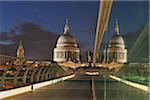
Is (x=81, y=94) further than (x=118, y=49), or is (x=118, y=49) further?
(x=118, y=49)

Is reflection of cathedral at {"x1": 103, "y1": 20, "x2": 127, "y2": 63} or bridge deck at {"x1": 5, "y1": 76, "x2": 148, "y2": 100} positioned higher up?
reflection of cathedral at {"x1": 103, "y1": 20, "x2": 127, "y2": 63}

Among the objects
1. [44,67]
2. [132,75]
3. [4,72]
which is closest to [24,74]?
[4,72]

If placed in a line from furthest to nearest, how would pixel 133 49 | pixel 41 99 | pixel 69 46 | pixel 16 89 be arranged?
pixel 69 46 < pixel 16 89 < pixel 41 99 < pixel 133 49

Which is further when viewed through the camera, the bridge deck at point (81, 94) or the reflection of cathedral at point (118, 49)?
the reflection of cathedral at point (118, 49)

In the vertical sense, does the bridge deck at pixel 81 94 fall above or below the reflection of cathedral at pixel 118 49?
below

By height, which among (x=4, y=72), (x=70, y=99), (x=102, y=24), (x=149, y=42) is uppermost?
(x=102, y=24)

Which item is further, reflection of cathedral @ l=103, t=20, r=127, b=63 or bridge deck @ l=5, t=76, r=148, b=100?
reflection of cathedral @ l=103, t=20, r=127, b=63

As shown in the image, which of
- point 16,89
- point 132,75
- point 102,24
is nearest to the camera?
point 102,24

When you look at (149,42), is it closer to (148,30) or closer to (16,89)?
(148,30)

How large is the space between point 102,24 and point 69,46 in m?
66.6

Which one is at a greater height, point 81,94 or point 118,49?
point 118,49

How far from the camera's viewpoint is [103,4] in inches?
188

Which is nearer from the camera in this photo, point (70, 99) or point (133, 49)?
point (133, 49)

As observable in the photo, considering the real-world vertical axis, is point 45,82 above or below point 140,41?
below
